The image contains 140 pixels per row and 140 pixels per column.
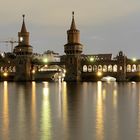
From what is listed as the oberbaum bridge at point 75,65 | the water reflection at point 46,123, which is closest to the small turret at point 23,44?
the oberbaum bridge at point 75,65

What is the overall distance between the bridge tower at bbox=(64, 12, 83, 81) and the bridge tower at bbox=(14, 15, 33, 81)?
11.6 m

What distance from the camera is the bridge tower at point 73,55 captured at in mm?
134625

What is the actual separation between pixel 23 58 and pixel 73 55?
15.3 m

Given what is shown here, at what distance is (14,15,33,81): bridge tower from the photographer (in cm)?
14075

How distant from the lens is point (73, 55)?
445ft

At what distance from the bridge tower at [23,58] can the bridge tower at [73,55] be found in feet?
38.1

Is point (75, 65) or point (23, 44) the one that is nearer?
point (75, 65)

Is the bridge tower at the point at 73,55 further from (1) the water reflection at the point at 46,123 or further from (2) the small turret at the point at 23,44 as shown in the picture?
(1) the water reflection at the point at 46,123

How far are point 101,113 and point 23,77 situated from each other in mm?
103614

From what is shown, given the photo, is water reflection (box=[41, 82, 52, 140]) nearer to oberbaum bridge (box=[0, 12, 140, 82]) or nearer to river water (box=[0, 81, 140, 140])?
river water (box=[0, 81, 140, 140])

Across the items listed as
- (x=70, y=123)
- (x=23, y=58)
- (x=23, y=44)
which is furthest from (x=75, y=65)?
(x=70, y=123)

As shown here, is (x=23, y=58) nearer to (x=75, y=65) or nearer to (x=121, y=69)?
(x=75, y=65)

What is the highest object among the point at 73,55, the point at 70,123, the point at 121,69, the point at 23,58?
the point at 73,55

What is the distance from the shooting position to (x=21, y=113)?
126ft
